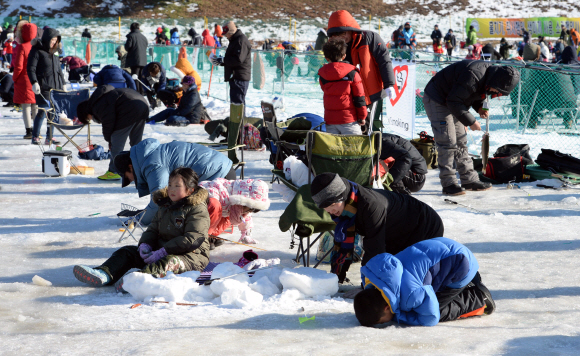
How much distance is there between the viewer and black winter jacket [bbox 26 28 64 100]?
939cm

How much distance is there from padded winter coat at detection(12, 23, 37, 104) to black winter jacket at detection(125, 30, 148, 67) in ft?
12.7

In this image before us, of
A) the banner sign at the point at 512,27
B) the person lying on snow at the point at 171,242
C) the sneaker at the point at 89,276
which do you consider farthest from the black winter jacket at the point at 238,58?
the banner sign at the point at 512,27

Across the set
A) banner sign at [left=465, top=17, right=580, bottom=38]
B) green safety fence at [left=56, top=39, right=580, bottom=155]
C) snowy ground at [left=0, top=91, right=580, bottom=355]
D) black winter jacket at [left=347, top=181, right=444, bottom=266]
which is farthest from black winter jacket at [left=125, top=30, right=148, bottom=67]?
banner sign at [left=465, top=17, right=580, bottom=38]

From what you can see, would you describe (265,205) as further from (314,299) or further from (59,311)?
(59,311)

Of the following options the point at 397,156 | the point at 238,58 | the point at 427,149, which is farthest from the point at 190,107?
the point at 397,156

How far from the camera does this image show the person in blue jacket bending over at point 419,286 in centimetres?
316

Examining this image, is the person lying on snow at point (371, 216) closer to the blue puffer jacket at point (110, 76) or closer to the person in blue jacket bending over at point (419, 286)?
the person in blue jacket bending over at point (419, 286)

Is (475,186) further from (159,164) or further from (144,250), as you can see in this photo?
(144,250)

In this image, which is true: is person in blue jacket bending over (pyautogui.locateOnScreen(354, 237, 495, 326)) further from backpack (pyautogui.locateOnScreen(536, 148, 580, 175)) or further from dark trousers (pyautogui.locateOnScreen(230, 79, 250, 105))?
dark trousers (pyautogui.locateOnScreen(230, 79, 250, 105))

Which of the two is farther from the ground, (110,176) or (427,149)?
(427,149)

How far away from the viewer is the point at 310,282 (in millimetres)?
3670

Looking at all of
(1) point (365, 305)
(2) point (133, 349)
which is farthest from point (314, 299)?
(2) point (133, 349)

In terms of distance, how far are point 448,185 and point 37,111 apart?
6.85m

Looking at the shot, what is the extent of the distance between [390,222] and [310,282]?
60cm
